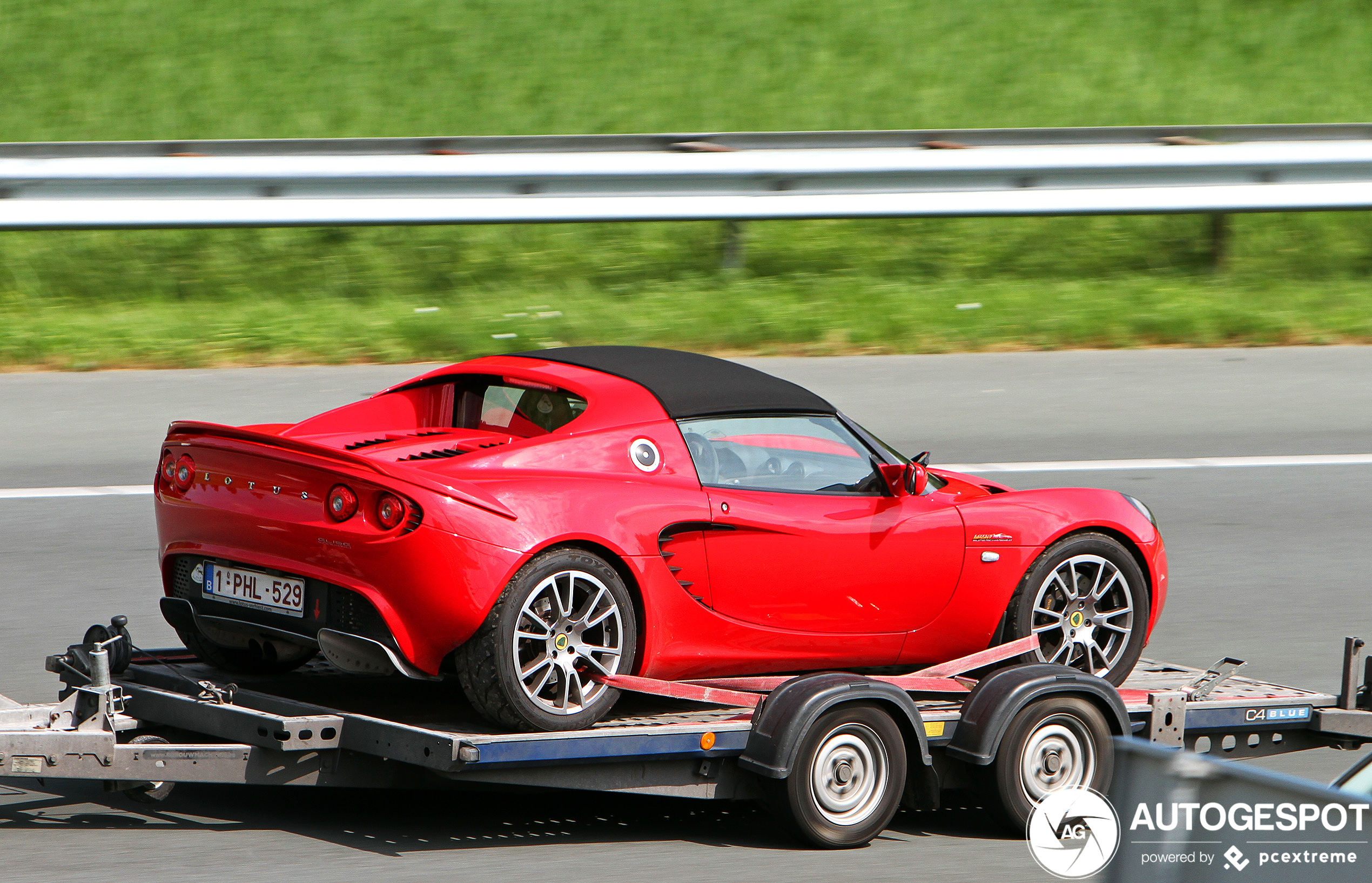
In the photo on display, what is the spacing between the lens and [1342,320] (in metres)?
14.6

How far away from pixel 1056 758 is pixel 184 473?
299 cm

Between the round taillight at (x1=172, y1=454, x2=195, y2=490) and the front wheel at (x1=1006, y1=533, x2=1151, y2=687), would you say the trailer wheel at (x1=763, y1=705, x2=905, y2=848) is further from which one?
the round taillight at (x1=172, y1=454, x2=195, y2=490)

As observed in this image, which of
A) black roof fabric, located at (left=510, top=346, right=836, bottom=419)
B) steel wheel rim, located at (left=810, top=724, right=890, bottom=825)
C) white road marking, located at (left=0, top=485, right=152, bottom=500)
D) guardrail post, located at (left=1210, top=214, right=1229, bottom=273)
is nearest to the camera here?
steel wheel rim, located at (left=810, top=724, right=890, bottom=825)

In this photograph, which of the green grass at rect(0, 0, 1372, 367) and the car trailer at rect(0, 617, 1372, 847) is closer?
the car trailer at rect(0, 617, 1372, 847)

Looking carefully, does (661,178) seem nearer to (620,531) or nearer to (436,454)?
(436,454)

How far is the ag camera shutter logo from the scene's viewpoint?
5.43 meters

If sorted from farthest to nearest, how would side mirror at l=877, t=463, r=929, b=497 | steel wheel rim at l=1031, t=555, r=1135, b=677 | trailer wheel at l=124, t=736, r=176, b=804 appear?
steel wheel rim at l=1031, t=555, r=1135, b=677, side mirror at l=877, t=463, r=929, b=497, trailer wheel at l=124, t=736, r=176, b=804

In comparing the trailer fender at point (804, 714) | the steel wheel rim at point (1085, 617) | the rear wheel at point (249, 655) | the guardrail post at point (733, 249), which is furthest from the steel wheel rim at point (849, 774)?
the guardrail post at point (733, 249)

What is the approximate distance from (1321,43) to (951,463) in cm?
1059

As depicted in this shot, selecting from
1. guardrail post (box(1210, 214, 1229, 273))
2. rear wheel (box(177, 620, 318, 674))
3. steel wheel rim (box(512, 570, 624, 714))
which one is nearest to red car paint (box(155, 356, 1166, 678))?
steel wheel rim (box(512, 570, 624, 714))

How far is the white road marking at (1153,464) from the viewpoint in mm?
10852

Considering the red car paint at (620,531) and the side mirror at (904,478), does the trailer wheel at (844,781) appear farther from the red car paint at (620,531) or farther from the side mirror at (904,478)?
the side mirror at (904,478)

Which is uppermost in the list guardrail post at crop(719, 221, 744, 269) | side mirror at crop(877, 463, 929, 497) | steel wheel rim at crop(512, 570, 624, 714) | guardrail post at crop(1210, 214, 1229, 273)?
guardrail post at crop(1210, 214, 1229, 273)

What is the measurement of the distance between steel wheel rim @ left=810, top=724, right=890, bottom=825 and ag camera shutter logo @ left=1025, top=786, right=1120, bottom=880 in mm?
502
